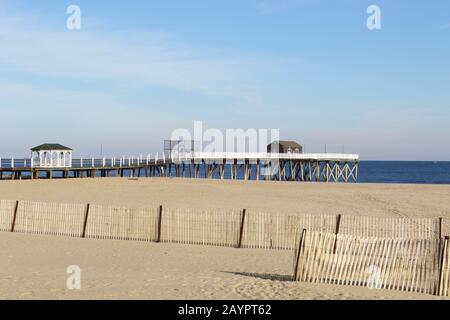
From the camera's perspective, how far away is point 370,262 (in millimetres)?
10398

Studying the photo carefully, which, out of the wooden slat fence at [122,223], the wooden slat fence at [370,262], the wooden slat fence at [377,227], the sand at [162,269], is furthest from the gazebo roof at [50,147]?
the wooden slat fence at [370,262]

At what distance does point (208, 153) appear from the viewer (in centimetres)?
6444

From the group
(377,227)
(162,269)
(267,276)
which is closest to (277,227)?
(377,227)

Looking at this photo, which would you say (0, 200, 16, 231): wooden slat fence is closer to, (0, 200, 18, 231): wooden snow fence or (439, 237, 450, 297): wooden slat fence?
(0, 200, 18, 231): wooden snow fence

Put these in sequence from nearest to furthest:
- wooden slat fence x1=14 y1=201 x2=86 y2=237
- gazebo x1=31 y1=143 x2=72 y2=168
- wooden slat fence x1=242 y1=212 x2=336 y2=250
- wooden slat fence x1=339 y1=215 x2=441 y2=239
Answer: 1. wooden slat fence x1=339 y1=215 x2=441 y2=239
2. wooden slat fence x1=242 y1=212 x2=336 y2=250
3. wooden slat fence x1=14 y1=201 x2=86 y2=237
4. gazebo x1=31 y1=143 x2=72 y2=168

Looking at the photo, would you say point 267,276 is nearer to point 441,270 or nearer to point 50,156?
point 441,270

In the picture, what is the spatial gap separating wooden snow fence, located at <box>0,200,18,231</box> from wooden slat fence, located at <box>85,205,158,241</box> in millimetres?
3188

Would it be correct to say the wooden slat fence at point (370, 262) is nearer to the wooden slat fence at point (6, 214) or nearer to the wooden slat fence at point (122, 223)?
the wooden slat fence at point (122, 223)

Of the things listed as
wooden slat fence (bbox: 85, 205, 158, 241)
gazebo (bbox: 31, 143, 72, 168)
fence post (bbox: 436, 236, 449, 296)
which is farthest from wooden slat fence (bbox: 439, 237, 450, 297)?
gazebo (bbox: 31, 143, 72, 168)

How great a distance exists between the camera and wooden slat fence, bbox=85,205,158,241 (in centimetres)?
1762

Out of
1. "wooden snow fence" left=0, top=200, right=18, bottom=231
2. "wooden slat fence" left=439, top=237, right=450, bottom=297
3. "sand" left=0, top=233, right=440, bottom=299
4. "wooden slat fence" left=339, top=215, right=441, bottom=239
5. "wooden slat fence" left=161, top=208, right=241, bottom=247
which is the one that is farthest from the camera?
"wooden snow fence" left=0, top=200, right=18, bottom=231

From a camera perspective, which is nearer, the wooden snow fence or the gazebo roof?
the wooden snow fence
